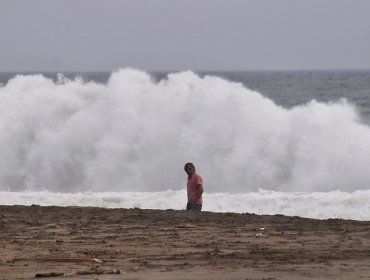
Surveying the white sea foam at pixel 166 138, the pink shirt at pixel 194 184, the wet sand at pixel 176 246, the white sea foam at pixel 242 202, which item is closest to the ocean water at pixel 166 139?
the white sea foam at pixel 166 138

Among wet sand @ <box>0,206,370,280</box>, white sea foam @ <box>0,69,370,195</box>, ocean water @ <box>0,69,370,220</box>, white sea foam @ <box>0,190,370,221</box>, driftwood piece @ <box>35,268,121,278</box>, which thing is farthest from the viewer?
white sea foam @ <box>0,69,370,195</box>

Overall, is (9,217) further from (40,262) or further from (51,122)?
(51,122)

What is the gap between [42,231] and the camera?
11.3 meters

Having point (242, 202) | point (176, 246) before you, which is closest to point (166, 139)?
point (242, 202)

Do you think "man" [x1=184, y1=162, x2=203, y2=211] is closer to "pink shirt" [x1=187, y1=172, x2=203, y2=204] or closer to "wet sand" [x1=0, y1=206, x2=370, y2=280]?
"pink shirt" [x1=187, y1=172, x2=203, y2=204]

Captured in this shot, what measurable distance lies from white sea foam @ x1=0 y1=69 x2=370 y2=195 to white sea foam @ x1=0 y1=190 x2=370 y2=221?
468 centimetres

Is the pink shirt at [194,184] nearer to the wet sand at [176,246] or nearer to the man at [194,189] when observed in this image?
the man at [194,189]

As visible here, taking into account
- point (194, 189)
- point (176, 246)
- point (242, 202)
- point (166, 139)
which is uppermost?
point (166, 139)

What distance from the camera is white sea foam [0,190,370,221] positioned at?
671 inches

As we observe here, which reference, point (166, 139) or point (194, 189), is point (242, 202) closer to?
point (194, 189)

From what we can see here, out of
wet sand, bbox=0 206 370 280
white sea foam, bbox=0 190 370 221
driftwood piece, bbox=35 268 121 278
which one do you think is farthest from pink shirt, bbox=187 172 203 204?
driftwood piece, bbox=35 268 121 278

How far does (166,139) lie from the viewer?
26.8 m

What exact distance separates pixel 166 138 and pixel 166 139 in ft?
0.18

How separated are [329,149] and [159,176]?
462 cm
